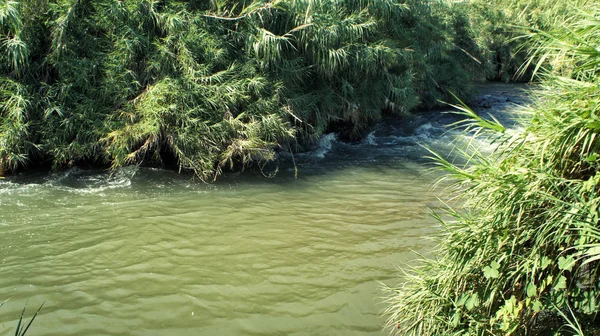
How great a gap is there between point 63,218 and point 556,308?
19.3 ft

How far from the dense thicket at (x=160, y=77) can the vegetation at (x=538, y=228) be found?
5.33m

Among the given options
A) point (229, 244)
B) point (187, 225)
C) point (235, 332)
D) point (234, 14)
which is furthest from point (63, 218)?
point (234, 14)

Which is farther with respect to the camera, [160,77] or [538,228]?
[160,77]

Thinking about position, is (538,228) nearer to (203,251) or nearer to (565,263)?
(565,263)

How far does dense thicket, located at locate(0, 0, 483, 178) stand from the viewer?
310 inches

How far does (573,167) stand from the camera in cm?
284

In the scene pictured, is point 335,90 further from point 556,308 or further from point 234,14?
point 556,308

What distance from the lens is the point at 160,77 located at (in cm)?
838

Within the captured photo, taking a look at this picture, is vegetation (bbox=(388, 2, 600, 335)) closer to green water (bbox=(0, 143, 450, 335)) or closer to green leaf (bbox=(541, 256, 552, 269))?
green leaf (bbox=(541, 256, 552, 269))

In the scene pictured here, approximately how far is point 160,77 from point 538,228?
7135mm

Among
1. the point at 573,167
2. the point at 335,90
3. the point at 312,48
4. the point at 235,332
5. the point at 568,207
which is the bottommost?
the point at 235,332

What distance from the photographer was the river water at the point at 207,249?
4277mm

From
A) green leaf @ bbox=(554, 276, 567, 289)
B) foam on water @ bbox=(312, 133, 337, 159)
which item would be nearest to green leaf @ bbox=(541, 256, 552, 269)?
green leaf @ bbox=(554, 276, 567, 289)

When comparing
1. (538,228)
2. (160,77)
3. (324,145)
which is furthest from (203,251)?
(324,145)
